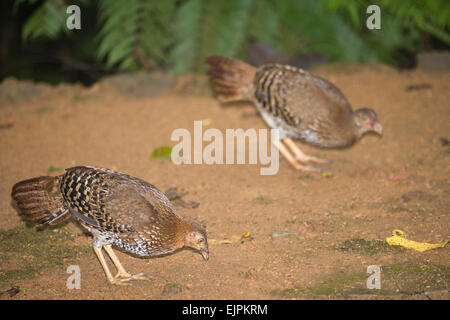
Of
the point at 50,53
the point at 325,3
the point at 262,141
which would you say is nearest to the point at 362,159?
the point at 262,141

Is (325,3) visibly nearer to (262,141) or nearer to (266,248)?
(262,141)

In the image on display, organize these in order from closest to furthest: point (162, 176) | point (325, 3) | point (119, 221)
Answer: point (119, 221), point (162, 176), point (325, 3)

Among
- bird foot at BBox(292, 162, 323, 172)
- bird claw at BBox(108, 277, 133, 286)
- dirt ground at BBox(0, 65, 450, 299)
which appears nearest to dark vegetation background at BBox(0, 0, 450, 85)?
dirt ground at BBox(0, 65, 450, 299)

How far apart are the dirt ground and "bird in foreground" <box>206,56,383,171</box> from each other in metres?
0.37

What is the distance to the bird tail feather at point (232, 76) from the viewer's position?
6.70m

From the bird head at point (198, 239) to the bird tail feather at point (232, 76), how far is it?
264 cm

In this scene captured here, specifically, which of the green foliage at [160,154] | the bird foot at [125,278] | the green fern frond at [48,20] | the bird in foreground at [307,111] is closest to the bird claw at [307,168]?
the bird in foreground at [307,111]

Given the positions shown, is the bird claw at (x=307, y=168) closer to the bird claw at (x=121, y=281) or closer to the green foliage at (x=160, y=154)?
the green foliage at (x=160, y=154)

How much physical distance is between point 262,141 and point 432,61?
123 inches

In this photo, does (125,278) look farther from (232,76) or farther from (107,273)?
(232,76)

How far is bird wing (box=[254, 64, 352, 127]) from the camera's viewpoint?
615 cm

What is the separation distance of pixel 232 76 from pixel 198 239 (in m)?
2.83

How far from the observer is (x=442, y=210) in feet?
16.6

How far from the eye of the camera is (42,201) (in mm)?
4773
